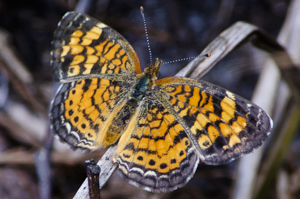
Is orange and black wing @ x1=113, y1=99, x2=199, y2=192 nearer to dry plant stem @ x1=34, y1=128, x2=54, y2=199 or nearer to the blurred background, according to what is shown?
dry plant stem @ x1=34, y1=128, x2=54, y2=199

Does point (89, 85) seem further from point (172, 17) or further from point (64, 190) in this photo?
point (172, 17)

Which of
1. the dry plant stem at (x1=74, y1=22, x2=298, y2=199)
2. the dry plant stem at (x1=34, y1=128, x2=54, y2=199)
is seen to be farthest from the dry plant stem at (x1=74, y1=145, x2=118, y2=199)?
the dry plant stem at (x1=34, y1=128, x2=54, y2=199)

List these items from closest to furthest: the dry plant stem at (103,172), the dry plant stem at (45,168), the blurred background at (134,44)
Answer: the dry plant stem at (103,172), the dry plant stem at (45,168), the blurred background at (134,44)

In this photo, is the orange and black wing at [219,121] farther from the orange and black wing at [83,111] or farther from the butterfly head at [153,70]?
the orange and black wing at [83,111]

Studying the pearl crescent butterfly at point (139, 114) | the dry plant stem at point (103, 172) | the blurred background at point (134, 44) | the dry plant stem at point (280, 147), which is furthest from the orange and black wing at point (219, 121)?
the blurred background at point (134, 44)

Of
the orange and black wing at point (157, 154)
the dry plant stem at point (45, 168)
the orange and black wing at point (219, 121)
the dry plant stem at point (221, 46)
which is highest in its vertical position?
the dry plant stem at point (221, 46)

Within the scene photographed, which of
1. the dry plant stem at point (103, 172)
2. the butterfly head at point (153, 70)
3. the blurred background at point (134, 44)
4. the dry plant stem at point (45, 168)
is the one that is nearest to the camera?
the dry plant stem at point (103, 172)

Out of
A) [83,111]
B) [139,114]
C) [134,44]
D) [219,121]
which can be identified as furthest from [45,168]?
[134,44]
